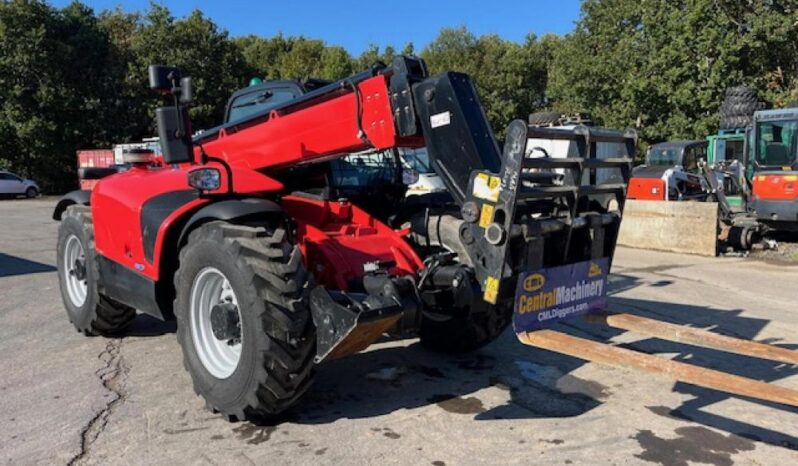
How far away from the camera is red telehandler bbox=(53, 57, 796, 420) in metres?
3.85

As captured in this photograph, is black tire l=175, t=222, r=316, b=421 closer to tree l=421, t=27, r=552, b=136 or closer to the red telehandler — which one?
the red telehandler

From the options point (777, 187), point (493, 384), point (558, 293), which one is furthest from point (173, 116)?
point (777, 187)

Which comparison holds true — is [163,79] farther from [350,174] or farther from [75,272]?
[75,272]

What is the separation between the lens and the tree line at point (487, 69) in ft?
87.1

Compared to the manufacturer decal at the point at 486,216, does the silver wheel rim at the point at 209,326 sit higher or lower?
lower

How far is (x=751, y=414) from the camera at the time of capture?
4.45 m

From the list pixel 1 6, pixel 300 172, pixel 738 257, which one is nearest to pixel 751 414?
pixel 300 172

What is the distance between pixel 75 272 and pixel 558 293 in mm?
4672

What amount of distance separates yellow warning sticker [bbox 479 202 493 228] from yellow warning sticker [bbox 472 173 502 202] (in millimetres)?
44

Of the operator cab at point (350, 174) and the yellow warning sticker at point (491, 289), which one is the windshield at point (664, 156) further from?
the yellow warning sticker at point (491, 289)

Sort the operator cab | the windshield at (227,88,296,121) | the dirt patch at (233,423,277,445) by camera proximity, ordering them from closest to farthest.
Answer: the dirt patch at (233,423,277,445) < the operator cab < the windshield at (227,88,296,121)

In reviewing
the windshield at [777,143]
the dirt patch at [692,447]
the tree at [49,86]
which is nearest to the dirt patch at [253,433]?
the dirt patch at [692,447]

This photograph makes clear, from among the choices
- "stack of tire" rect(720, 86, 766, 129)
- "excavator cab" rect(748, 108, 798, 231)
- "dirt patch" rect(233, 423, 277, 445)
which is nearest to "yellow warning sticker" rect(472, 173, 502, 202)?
"dirt patch" rect(233, 423, 277, 445)

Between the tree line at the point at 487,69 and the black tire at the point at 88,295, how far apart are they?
21.8m
